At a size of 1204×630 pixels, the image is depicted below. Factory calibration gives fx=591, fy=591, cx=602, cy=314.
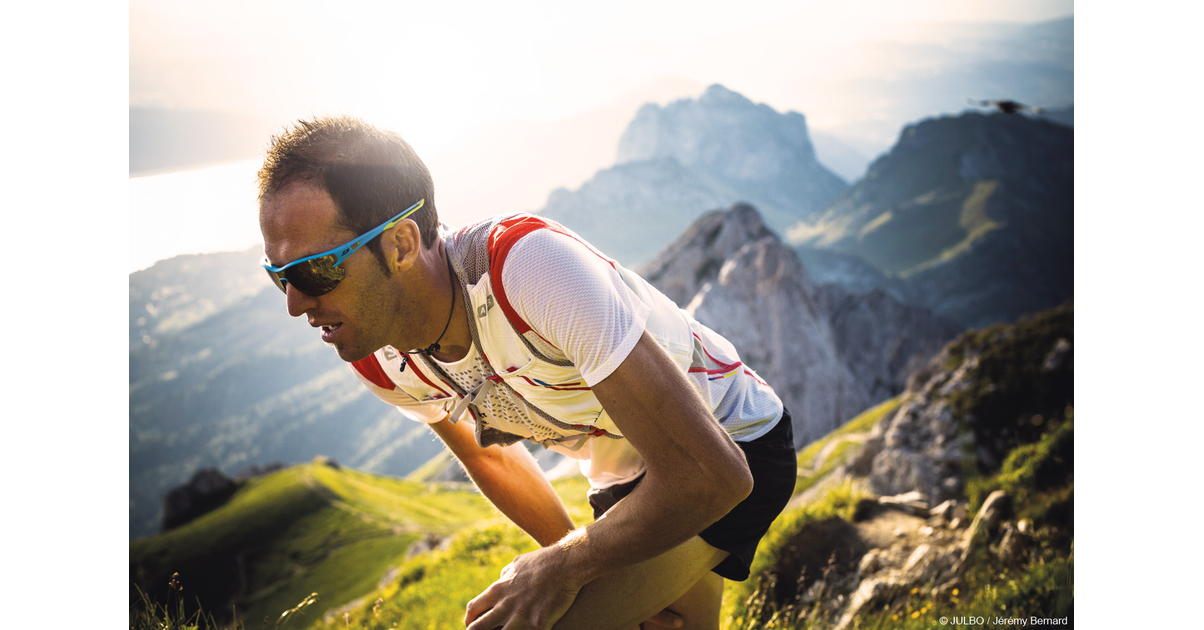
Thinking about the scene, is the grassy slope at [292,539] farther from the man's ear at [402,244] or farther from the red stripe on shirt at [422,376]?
the man's ear at [402,244]

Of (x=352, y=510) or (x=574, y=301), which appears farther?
(x=352, y=510)

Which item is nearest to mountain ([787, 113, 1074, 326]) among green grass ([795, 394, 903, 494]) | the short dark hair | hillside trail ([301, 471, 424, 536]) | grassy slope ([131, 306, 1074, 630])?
green grass ([795, 394, 903, 494])

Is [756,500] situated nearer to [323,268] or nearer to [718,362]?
[718,362]

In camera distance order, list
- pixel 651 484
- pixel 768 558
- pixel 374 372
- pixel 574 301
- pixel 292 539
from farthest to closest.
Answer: pixel 292 539
pixel 768 558
pixel 374 372
pixel 651 484
pixel 574 301

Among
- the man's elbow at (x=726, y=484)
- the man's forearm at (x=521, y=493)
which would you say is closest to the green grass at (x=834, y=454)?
the man's forearm at (x=521, y=493)

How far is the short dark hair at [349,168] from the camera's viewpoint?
203 cm

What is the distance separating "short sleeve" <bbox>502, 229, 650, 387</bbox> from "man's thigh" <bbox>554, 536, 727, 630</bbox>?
40.8 inches

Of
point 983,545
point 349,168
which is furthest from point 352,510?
point 349,168

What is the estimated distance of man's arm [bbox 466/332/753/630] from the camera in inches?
68.7

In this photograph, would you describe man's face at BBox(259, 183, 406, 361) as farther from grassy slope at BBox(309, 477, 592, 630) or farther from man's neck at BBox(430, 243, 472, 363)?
grassy slope at BBox(309, 477, 592, 630)

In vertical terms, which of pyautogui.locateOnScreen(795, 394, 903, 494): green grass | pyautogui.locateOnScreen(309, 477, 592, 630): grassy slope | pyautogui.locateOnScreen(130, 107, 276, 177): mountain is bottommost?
pyautogui.locateOnScreen(795, 394, 903, 494): green grass

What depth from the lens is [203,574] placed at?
5075 cm

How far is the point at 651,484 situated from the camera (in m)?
1.84

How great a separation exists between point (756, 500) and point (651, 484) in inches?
39.5
